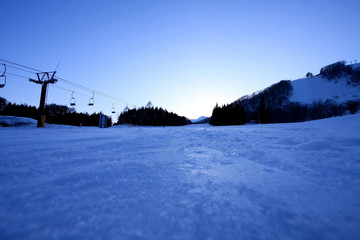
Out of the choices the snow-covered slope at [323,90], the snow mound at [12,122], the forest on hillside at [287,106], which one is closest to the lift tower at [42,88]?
the snow mound at [12,122]

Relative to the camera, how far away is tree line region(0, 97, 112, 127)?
1759 inches

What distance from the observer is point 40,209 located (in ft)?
3.13

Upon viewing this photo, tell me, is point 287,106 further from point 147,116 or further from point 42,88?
point 42,88

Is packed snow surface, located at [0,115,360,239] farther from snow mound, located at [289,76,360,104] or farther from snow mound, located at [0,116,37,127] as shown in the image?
snow mound, located at [289,76,360,104]

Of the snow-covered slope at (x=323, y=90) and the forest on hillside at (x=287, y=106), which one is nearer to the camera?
the forest on hillside at (x=287, y=106)

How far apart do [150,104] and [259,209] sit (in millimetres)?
70668

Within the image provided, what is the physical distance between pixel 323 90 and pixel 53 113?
159 m

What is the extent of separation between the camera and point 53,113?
61719 millimetres

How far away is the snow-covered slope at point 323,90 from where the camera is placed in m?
Answer: 93.4

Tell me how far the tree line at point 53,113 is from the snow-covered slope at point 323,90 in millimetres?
119367

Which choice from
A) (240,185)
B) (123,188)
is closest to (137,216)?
(123,188)

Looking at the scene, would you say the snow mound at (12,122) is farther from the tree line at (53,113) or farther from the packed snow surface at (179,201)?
the tree line at (53,113)

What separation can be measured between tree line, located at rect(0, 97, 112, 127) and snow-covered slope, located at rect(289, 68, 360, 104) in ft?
392

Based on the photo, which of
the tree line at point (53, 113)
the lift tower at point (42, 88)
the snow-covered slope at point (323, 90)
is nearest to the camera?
the lift tower at point (42, 88)
